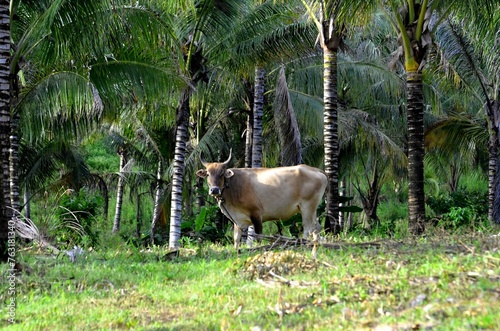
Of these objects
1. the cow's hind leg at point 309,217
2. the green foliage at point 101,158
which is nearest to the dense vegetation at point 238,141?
the cow's hind leg at point 309,217

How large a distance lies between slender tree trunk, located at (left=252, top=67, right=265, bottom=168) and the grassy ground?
8806 millimetres

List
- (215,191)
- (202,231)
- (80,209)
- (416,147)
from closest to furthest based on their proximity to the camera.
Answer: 1. (215,191)
2. (416,147)
3. (202,231)
4. (80,209)

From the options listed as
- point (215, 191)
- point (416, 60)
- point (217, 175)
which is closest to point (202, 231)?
point (217, 175)

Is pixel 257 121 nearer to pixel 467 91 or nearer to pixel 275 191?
pixel 275 191

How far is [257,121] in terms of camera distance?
19.4 metres

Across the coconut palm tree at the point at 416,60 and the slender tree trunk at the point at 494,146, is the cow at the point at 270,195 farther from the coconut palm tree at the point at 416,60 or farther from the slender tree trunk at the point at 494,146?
the slender tree trunk at the point at 494,146

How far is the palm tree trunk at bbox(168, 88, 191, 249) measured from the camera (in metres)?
16.8

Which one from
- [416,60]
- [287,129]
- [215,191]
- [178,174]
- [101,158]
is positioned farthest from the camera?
[101,158]

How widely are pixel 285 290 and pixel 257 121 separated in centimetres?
1199

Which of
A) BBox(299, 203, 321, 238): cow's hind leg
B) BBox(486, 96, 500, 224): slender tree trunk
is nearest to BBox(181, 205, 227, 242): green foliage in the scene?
BBox(299, 203, 321, 238): cow's hind leg

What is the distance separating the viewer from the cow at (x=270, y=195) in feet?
45.4

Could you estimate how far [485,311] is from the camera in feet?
18.8

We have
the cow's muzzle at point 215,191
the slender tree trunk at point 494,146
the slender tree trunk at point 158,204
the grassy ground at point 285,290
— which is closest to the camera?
the grassy ground at point 285,290

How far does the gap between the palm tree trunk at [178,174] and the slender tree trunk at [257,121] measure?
2421 mm
